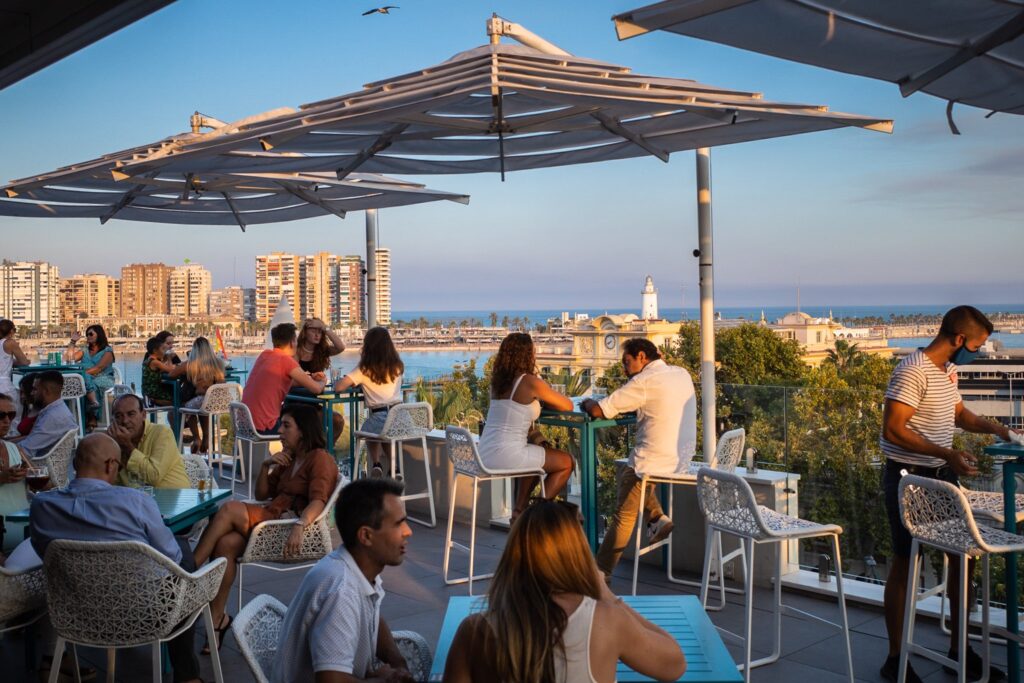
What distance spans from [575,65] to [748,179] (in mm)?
94400

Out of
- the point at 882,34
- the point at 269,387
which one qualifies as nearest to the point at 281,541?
the point at 882,34

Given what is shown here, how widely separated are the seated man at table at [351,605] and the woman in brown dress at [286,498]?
1.68 metres

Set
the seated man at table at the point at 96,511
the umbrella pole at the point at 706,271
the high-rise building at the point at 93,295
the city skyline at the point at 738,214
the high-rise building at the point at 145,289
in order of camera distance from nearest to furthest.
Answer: the seated man at table at the point at 96,511
the umbrella pole at the point at 706,271
the high-rise building at the point at 93,295
the high-rise building at the point at 145,289
the city skyline at the point at 738,214

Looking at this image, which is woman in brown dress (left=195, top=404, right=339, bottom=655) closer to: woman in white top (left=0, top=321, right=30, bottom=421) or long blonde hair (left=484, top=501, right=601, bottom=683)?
long blonde hair (left=484, top=501, right=601, bottom=683)

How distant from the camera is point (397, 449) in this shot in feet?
25.1

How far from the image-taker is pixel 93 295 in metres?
39.1

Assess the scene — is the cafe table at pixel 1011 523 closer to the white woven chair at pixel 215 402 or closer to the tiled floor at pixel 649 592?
the tiled floor at pixel 649 592

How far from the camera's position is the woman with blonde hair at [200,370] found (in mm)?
8977

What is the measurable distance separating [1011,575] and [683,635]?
6.50 ft

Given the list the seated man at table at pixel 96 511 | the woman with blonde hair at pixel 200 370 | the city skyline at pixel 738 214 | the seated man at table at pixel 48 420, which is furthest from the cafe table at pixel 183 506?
the city skyline at pixel 738 214

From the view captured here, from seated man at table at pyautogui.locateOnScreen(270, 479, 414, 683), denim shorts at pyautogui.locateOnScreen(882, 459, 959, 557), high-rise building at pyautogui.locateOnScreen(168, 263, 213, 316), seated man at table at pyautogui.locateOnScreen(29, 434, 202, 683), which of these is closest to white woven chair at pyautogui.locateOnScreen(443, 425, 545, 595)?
denim shorts at pyautogui.locateOnScreen(882, 459, 959, 557)

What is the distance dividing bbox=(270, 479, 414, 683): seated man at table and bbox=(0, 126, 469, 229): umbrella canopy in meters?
4.34

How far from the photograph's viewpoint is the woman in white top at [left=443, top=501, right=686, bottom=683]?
2.02m

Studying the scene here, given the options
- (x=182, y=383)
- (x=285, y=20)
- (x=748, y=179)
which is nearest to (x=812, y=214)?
(x=748, y=179)
